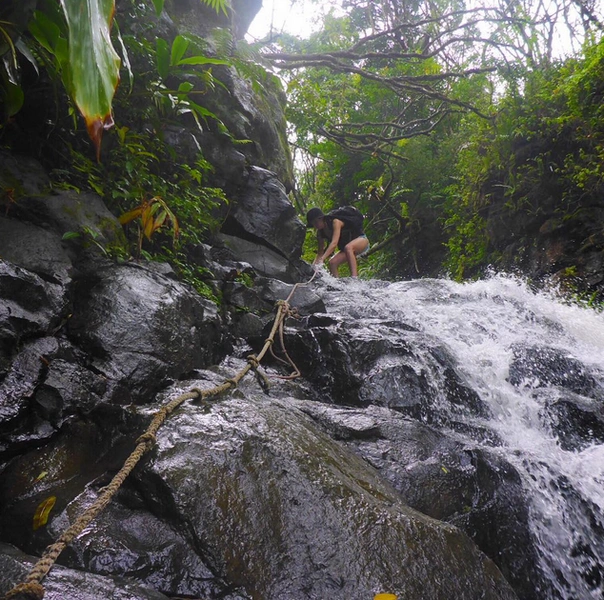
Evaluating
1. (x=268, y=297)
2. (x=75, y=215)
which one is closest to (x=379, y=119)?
(x=268, y=297)

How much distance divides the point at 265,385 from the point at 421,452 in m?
1.22

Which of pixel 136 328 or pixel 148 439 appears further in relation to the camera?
pixel 136 328

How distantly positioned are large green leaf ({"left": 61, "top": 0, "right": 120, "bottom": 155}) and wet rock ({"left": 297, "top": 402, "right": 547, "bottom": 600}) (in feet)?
7.44

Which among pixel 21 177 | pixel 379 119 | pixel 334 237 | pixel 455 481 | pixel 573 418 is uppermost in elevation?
pixel 379 119

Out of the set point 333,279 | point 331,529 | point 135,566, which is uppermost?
point 333,279

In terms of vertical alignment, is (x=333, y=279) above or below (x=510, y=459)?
above

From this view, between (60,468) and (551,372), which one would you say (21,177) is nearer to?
(60,468)

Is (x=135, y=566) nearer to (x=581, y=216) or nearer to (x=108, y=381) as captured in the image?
(x=108, y=381)

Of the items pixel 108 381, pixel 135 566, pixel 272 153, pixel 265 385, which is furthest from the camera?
pixel 272 153

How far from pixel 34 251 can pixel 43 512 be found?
1742mm

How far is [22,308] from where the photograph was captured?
2.37 m

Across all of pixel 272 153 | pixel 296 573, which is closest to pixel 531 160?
pixel 272 153

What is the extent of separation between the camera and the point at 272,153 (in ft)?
29.7

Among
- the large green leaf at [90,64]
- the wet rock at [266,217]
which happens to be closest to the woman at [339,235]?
the wet rock at [266,217]
